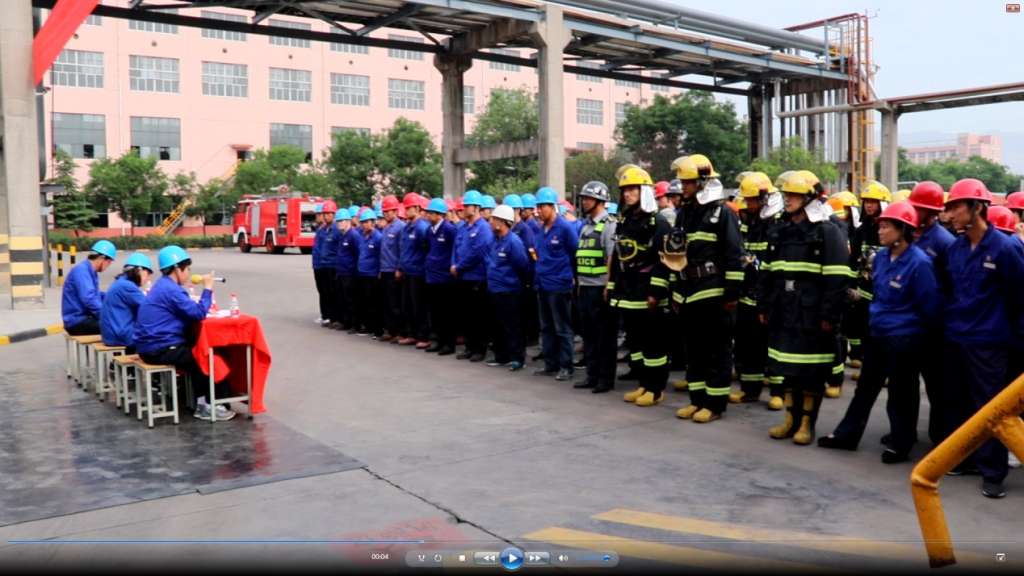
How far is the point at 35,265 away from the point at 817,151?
2094 cm

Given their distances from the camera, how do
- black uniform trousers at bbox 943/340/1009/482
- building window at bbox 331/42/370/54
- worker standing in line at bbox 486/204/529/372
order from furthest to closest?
building window at bbox 331/42/370/54 → worker standing in line at bbox 486/204/529/372 → black uniform trousers at bbox 943/340/1009/482

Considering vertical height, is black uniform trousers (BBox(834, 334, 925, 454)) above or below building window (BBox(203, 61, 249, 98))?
below

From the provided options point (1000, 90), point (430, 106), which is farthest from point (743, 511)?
point (430, 106)

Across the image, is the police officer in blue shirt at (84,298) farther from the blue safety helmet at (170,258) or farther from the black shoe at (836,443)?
the black shoe at (836,443)

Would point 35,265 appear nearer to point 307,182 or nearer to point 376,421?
point 376,421

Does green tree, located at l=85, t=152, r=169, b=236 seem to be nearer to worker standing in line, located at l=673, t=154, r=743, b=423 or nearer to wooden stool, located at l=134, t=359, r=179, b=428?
wooden stool, located at l=134, t=359, r=179, b=428

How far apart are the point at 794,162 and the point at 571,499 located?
896 inches

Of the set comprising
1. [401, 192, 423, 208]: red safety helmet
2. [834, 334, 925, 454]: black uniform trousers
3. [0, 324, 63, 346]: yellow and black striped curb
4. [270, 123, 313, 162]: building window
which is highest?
[270, 123, 313, 162]: building window

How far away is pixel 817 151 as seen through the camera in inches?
1055

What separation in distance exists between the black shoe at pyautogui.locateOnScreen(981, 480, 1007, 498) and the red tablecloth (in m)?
5.91

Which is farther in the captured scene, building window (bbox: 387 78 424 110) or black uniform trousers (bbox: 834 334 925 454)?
building window (bbox: 387 78 424 110)

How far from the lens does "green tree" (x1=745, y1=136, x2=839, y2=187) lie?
938 inches

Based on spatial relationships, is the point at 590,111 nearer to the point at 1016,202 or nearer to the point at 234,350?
the point at 1016,202

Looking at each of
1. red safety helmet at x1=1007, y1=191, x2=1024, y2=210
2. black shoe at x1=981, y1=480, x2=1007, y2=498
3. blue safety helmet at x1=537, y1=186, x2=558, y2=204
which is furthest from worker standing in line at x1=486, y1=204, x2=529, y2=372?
black shoe at x1=981, y1=480, x2=1007, y2=498
